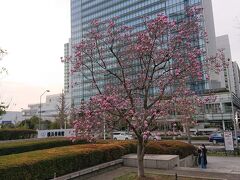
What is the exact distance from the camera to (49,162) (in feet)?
35.8

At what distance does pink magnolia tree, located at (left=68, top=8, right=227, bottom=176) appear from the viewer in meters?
10.4

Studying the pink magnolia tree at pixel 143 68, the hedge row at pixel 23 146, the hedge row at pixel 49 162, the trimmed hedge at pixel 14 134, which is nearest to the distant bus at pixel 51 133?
the trimmed hedge at pixel 14 134

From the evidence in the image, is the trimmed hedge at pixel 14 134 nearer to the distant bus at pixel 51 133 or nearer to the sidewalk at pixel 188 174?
the distant bus at pixel 51 133

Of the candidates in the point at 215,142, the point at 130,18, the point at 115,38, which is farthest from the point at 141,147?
the point at 130,18

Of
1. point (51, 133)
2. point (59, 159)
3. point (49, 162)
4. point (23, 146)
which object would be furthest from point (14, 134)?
point (49, 162)

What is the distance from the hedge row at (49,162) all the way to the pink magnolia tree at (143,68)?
2307mm

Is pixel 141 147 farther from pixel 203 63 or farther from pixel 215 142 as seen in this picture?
pixel 215 142

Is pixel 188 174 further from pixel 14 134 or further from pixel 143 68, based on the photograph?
pixel 14 134

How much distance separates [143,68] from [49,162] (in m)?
6.47

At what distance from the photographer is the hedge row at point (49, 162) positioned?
9414 mm

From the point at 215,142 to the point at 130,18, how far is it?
64602 millimetres

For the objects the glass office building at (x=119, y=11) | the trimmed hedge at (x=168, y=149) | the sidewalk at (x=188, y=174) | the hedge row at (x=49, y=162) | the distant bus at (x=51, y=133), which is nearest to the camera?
the hedge row at (x=49, y=162)

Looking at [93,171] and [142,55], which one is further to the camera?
[93,171]

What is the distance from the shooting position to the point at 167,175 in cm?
1266
